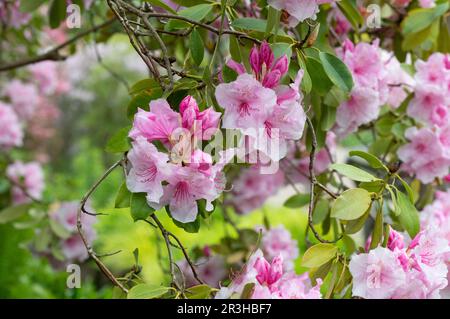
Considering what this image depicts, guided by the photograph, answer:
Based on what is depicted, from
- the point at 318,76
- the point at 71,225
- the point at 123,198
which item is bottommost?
the point at 71,225

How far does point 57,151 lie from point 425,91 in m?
6.08

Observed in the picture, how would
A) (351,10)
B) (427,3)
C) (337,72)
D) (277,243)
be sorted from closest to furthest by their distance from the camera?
(337,72), (351,10), (427,3), (277,243)

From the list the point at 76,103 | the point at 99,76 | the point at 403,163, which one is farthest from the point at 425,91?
the point at 76,103

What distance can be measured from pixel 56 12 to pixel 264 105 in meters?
0.93

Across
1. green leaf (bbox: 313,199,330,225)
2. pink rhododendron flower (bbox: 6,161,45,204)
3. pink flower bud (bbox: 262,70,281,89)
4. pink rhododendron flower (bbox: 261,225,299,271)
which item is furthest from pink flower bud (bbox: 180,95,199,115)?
pink rhododendron flower (bbox: 6,161,45,204)

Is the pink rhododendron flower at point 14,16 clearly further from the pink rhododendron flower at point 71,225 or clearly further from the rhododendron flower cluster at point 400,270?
the rhododendron flower cluster at point 400,270

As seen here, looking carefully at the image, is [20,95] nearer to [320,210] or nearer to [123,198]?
[320,210]

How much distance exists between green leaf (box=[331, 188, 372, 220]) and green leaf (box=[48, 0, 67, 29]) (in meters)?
0.98

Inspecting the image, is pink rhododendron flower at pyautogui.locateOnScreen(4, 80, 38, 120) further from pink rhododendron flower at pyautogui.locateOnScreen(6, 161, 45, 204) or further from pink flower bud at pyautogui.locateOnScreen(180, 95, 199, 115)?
pink flower bud at pyautogui.locateOnScreen(180, 95, 199, 115)

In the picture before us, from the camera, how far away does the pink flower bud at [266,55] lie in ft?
3.13

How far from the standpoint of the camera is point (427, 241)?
1023 millimetres

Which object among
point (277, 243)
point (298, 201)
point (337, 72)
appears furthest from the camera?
point (277, 243)

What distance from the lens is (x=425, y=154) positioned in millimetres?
1425

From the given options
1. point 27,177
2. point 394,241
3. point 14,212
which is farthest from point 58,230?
point 394,241
